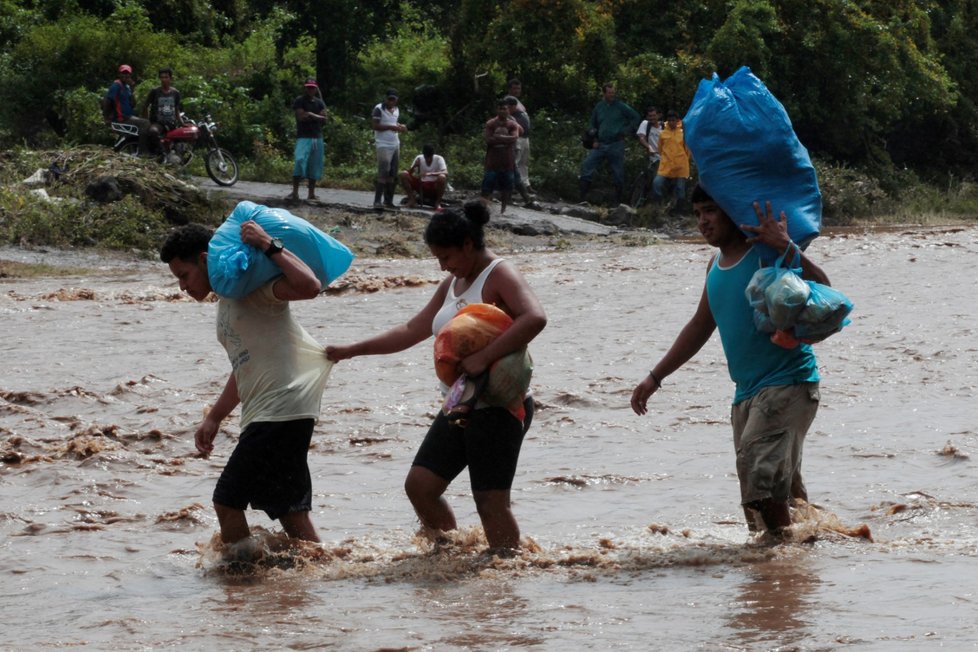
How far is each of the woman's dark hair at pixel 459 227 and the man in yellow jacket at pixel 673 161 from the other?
17.3 meters

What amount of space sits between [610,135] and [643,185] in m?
1.45

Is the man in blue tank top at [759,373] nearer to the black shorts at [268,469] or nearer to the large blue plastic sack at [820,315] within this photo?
the large blue plastic sack at [820,315]

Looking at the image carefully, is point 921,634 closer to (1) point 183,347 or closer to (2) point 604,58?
(1) point 183,347

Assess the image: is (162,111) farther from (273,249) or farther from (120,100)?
(273,249)

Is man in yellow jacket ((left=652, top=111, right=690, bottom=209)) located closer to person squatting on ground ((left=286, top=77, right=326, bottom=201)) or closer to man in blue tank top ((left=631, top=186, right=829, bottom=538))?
person squatting on ground ((left=286, top=77, right=326, bottom=201))

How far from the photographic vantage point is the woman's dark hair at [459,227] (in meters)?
5.14

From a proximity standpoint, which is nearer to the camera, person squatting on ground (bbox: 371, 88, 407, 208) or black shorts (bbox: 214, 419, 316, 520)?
black shorts (bbox: 214, 419, 316, 520)

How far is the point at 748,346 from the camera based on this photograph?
17.0ft

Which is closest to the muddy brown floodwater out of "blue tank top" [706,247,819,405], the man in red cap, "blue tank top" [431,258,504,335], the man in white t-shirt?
"blue tank top" [706,247,819,405]

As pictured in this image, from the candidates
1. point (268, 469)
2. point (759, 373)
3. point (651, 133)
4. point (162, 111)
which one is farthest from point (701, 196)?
point (651, 133)

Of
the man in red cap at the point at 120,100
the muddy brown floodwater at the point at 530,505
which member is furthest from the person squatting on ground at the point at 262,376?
the man in red cap at the point at 120,100

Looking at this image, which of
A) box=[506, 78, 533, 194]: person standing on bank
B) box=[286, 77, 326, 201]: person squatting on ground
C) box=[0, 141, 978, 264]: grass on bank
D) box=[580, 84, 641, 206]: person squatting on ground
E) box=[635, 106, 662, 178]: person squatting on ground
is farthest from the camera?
box=[635, 106, 662, 178]: person squatting on ground

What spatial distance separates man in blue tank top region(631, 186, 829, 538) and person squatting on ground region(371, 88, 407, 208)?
50.1 ft

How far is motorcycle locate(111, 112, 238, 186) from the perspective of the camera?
20.2 metres
